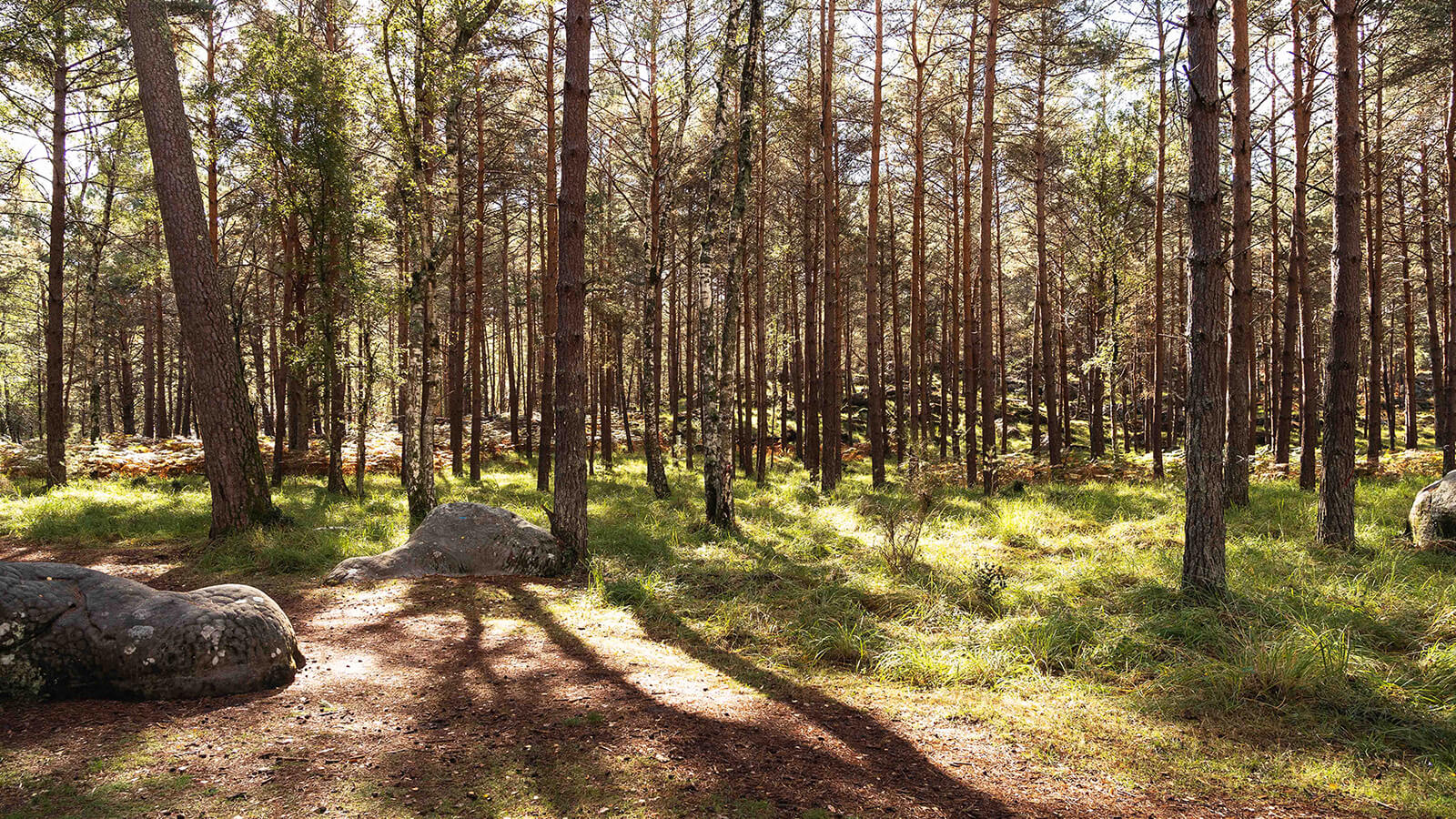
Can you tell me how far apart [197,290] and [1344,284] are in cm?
1421

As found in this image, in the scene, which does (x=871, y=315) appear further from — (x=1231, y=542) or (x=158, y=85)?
(x=158, y=85)

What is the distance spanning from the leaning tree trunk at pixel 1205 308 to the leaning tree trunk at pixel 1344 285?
2783mm

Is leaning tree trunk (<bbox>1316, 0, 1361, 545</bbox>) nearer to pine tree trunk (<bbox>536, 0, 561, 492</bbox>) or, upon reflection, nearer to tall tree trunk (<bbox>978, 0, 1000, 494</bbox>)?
tall tree trunk (<bbox>978, 0, 1000, 494</bbox>)

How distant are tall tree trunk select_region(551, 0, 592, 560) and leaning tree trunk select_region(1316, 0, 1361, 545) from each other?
8352 millimetres

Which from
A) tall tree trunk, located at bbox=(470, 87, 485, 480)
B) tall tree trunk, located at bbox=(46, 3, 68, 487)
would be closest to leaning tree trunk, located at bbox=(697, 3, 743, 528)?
tall tree trunk, located at bbox=(470, 87, 485, 480)

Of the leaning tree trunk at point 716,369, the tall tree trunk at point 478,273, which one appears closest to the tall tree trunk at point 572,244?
the leaning tree trunk at point 716,369

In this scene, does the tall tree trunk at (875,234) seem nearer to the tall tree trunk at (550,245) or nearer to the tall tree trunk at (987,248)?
the tall tree trunk at (987,248)

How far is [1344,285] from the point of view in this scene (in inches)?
284

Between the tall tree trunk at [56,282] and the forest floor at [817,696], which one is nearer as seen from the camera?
the forest floor at [817,696]

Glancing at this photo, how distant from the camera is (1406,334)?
20.1 metres

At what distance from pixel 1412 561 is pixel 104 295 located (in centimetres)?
3462

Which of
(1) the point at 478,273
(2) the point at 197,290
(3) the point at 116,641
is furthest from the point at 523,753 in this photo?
(1) the point at 478,273

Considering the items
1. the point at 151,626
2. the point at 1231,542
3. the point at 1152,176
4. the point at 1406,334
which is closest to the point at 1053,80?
the point at 1152,176

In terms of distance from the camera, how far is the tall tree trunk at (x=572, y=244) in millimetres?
7410
